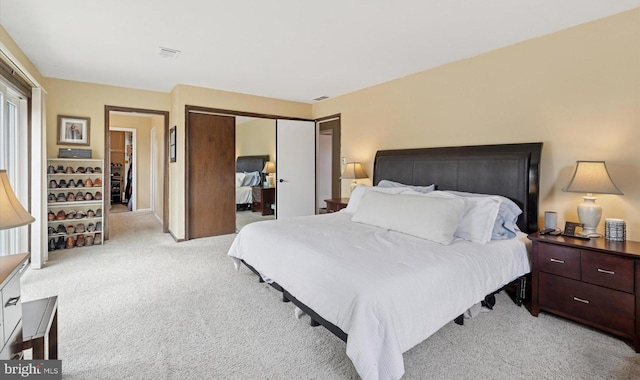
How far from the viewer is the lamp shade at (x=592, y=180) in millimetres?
2352

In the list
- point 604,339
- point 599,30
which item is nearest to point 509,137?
point 599,30

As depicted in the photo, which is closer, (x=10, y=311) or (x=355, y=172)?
(x=10, y=311)

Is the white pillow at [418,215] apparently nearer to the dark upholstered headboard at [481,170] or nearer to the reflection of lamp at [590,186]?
the dark upholstered headboard at [481,170]

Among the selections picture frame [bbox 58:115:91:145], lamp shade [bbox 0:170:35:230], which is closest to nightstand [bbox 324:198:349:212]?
lamp shade [bbox 0:170:35:230]

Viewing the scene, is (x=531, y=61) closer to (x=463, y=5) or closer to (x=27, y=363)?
(x=463, y=5)

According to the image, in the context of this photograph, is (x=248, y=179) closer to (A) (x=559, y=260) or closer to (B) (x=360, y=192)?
(B) (x=360, y=192)

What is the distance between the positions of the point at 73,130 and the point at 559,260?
243 inches

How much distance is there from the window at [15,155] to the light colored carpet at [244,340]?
533 millimetres

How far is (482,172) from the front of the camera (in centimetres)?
321

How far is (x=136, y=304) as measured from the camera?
267 centimetres

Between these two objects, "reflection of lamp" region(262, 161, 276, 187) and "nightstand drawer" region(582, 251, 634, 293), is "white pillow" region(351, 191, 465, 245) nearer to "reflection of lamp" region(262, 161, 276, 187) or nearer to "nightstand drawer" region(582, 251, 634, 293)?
"nightstand drawer" region(582, 251, 634, 293)

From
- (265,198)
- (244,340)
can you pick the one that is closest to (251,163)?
(265,198)

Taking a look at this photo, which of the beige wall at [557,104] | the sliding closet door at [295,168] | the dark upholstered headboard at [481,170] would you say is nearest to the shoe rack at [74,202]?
the sliding closet door at [295,168]

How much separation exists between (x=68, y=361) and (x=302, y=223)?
200 centimetres
